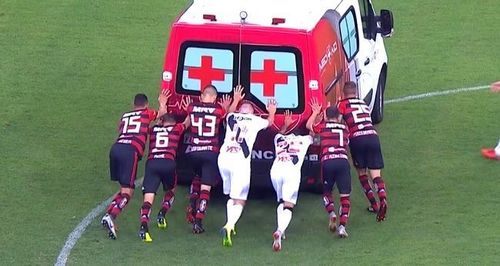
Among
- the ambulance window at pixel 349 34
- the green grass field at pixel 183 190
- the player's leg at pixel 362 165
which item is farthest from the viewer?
the ambulance window at pixel 349 34

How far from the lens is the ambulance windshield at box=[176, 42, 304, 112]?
13.2 meters

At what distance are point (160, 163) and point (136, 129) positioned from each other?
511mm

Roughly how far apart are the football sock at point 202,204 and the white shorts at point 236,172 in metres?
0.26

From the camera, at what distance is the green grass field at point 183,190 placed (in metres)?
12.8

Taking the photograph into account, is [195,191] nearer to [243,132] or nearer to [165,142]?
[165,142]

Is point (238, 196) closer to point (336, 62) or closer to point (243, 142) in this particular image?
point (243, 142)

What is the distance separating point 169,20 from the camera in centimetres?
2103

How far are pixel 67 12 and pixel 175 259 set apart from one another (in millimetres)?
9674

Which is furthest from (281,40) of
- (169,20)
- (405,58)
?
(169,20)

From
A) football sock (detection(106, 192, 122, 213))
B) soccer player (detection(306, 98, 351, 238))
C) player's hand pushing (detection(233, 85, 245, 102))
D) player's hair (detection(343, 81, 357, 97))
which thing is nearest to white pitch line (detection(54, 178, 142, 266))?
football sock (detection(106, 192, 122, 213))

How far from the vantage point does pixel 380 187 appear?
13.5m

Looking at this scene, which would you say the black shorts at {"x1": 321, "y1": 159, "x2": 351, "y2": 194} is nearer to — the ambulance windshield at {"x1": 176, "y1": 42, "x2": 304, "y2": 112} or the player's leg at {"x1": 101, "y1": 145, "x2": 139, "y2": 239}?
the ambulance windshield at {"x1": 176, "y1": 42, "x2": 304, "y2": 112}

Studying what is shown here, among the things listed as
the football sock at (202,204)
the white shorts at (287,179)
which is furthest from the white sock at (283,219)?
the football sock at (202,204)

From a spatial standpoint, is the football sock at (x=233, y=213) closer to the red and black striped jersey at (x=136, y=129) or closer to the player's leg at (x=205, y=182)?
the player's leg at (x=205, y=182)
